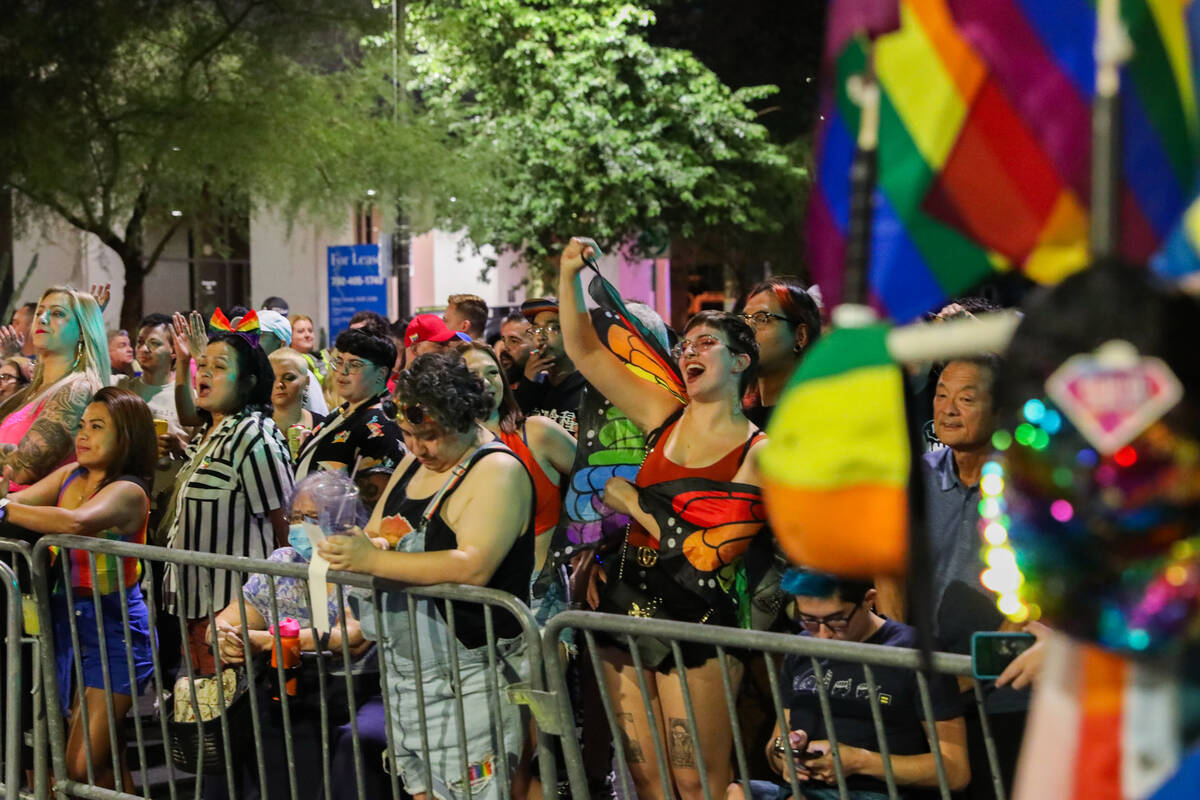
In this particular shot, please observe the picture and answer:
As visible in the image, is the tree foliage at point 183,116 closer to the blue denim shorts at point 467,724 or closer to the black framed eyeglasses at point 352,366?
the black framed eyeglasses at point 352,366

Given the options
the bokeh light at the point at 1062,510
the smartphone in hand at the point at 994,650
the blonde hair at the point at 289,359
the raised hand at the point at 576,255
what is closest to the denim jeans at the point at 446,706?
the raised hand at the point at 576,255

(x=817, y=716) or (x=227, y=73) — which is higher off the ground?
(x=227, y=73)

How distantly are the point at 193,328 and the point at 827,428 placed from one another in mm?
6536

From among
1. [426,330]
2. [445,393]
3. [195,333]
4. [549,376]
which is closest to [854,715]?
[445,393]

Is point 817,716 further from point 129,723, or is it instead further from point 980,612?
point 129,723

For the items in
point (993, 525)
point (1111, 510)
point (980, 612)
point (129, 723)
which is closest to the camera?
point (1111, 510)

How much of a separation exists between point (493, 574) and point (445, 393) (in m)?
0.59

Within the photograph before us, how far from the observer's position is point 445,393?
4766 mm

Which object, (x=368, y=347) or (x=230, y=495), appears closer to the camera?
(x=230, y=495)

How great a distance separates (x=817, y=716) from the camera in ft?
13.3

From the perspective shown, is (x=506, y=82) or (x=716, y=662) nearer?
(x=716, y=662)

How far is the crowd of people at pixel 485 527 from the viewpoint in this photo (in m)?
4.06

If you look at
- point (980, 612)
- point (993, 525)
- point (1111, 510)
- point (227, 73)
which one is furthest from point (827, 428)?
point (227, 73)

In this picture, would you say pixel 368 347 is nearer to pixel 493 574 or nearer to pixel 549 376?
pixel 549 376
